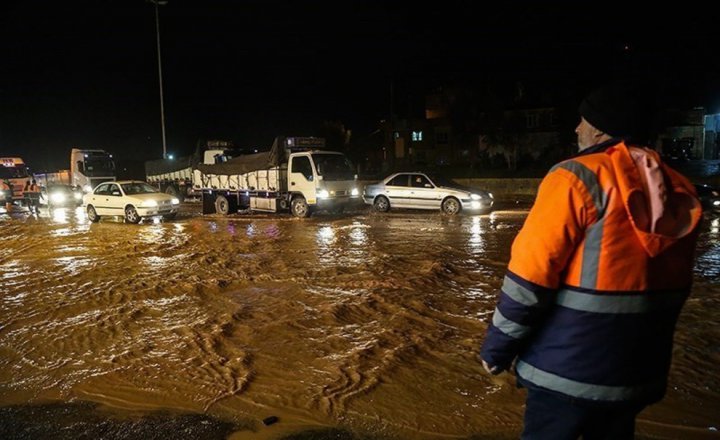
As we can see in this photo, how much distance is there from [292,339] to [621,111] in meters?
4.33

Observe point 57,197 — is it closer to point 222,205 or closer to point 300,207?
point 222,205

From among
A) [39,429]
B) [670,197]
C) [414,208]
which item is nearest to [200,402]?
[39,429]

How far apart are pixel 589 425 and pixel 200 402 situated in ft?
10.3

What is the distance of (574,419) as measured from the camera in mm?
1894

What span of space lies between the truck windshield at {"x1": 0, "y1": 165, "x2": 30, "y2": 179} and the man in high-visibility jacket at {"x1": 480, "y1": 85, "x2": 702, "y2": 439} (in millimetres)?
32597

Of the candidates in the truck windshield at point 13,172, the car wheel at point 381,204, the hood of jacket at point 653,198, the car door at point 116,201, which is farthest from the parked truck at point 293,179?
the truck windshield at point 13,172

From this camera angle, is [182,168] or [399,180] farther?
[182,168]

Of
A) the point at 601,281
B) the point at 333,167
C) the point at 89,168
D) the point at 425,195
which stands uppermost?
the point at 89,168

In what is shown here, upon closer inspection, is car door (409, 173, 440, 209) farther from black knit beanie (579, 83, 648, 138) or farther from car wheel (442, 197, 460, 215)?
black knit beanie (579, 83, 648, 138)

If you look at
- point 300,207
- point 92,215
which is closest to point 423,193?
point 300,207

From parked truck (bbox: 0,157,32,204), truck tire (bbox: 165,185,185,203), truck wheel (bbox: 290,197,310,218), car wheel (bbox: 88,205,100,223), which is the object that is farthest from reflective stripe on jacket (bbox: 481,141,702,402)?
parked truck (bbox: 0,157,32,204)

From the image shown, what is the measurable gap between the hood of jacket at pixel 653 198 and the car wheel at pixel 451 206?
15453 mm

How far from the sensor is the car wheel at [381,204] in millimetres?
18902

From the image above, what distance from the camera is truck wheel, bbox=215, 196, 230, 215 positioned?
20016mm
